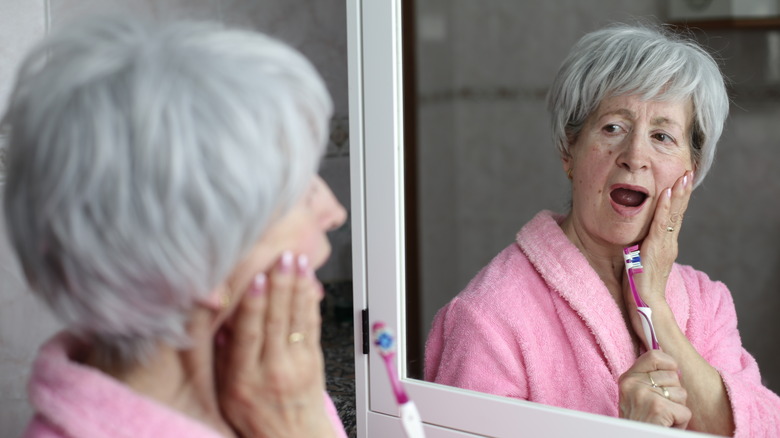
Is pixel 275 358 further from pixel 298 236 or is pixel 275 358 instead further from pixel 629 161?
pixel 629 161

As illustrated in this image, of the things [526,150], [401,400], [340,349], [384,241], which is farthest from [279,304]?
[526,150]

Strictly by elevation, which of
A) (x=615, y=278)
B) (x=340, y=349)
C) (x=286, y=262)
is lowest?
(x=340, y=349)

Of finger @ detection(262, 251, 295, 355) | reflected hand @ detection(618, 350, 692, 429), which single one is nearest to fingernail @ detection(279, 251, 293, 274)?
finger @ detection(262, 251, 295, 355)

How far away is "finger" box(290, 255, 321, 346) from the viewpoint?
698 millimetres

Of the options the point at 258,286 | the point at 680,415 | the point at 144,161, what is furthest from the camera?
the point at 680,415

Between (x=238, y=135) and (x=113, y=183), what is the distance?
3.5 inches

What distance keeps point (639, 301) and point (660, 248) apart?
88 mm

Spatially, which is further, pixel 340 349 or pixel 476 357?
pixel 340 349

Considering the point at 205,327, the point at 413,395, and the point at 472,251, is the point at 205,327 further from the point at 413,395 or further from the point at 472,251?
the point at 472,251

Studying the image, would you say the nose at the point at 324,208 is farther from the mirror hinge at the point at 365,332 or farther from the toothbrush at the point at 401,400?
the mirror hinge at the point at 365,332

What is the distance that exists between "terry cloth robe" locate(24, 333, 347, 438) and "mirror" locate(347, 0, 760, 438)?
1.72 feet

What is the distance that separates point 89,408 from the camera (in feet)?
2.02

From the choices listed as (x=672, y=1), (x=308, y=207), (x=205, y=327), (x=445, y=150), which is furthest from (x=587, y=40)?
(x=445, y=150)

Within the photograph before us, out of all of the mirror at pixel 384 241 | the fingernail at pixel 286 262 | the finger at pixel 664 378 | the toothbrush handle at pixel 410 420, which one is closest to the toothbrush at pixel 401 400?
the toothbrush handle at pixel 410 420
